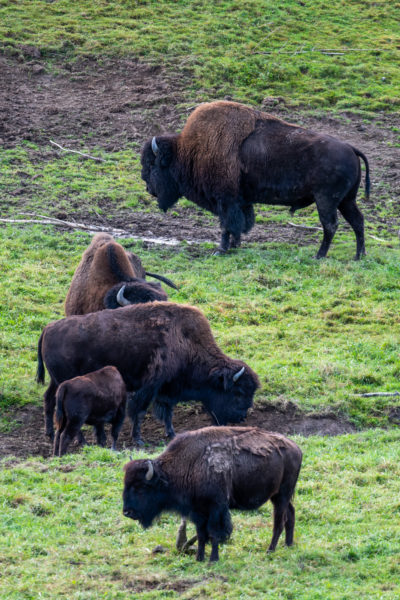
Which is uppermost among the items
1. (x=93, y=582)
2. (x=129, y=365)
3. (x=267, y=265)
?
(x=93, y=582)

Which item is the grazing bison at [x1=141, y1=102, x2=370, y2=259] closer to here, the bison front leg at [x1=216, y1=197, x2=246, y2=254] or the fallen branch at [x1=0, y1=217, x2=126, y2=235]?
the bison front leg at [x1=216, y1=197, x2=246, y2=254]

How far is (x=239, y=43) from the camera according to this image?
77.5 ft

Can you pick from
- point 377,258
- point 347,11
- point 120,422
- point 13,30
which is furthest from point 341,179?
point 347,11

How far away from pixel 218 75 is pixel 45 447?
14.2m

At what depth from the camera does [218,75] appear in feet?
72.5

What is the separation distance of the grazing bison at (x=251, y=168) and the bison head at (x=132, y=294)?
13.9 feet

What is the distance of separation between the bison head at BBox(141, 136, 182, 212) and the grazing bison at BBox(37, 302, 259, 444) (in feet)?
19.8

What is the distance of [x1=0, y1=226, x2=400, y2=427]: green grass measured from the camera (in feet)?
35.7

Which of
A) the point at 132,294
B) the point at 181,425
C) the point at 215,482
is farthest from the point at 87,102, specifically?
the point at 215,482

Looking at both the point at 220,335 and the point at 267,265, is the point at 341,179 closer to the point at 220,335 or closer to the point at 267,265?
the point at 267,265

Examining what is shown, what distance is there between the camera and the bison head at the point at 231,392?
9805 millimetres

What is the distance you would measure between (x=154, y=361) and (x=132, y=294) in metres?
1.26

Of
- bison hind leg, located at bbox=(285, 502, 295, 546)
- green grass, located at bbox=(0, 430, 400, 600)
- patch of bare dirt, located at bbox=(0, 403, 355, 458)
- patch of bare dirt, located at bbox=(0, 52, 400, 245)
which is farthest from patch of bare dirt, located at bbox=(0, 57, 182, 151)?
bison hind leg, located at bbox=(285, 502, 295, 546)

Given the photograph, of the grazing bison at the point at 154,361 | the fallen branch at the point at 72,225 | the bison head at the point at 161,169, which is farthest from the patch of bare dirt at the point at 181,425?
the bison head at the point at 161,169
